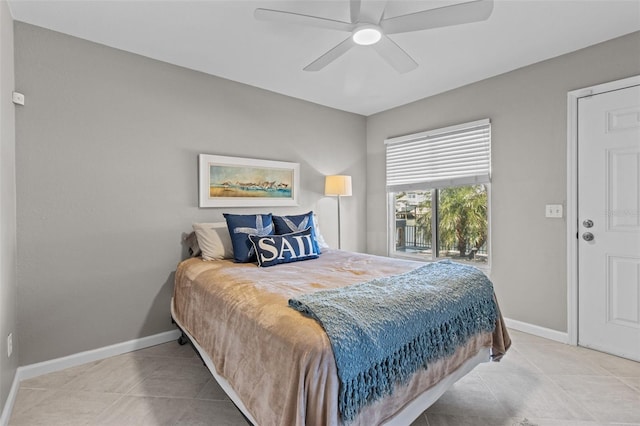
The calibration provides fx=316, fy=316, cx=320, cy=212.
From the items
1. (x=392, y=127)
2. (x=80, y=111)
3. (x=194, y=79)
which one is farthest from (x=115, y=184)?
(x=392, y=127)

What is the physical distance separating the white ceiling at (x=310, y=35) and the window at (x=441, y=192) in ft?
2.15

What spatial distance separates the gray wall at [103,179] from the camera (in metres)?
2.26

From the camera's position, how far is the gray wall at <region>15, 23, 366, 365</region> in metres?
2.26

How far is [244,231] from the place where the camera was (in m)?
2.68

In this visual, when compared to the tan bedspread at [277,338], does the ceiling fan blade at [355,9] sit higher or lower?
higher

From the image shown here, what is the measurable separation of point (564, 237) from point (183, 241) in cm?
340

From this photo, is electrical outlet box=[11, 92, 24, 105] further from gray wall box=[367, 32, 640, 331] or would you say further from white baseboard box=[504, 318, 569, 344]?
white baseboard box=[504, 318, 569, 344]

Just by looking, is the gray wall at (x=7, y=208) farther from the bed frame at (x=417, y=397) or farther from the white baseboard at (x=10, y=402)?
the bed frame at (x=417, y=397)

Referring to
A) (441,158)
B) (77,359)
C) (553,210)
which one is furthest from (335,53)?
(77,359)

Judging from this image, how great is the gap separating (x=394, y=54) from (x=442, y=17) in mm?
461

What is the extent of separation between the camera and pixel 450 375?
5.86 ft

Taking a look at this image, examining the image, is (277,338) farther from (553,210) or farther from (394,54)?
(553,210)

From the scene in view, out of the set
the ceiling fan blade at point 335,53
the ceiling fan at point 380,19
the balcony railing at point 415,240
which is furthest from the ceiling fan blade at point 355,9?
the balcony railing at point 415,240

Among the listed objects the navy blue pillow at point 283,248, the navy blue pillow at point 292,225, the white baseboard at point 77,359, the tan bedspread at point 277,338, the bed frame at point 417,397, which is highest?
the navy blue pillow at point 292,225
